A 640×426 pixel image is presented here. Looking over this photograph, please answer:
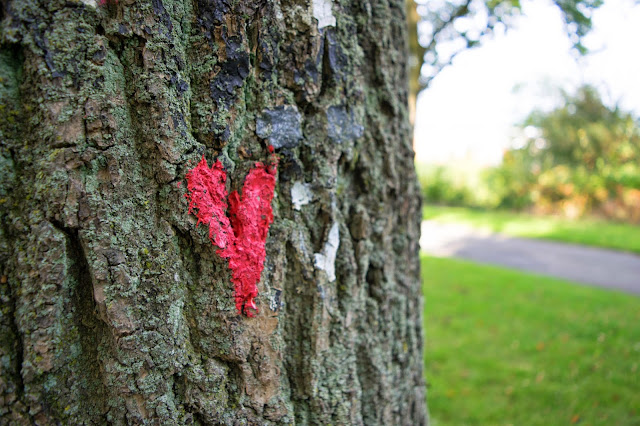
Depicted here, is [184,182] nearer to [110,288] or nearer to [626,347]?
[110,288]

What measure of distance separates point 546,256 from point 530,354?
18.7 ft

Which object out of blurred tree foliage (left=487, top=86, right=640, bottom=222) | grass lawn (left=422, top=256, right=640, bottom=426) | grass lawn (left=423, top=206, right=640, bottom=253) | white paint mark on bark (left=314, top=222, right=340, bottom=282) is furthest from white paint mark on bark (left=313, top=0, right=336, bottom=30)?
blurred tree foliage (left=487, top=86, right=640, bottom=222)

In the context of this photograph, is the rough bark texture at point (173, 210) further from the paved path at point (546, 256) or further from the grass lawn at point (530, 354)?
the paved path at point (546, 256)

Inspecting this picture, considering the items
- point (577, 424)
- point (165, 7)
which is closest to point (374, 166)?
point (165, 7)

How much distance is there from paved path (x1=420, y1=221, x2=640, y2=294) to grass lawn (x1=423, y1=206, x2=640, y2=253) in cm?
39

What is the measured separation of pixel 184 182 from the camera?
1139mm

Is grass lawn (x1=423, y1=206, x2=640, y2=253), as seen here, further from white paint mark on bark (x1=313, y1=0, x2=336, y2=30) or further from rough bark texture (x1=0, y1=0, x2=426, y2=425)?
white paint mark on bark (x1=313, y1=0, x2=336, y2=30)

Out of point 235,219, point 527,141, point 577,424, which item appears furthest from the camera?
point 527,141

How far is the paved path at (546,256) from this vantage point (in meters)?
7.48

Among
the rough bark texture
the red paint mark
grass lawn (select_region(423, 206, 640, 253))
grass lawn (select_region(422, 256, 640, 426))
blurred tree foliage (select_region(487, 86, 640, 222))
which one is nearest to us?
the rough bark texture

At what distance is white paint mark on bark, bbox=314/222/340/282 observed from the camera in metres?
1.37

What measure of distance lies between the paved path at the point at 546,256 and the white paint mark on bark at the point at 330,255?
7176 millimetres

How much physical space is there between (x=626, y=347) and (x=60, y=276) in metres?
5.13

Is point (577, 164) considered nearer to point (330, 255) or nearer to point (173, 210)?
point (330, 255)
